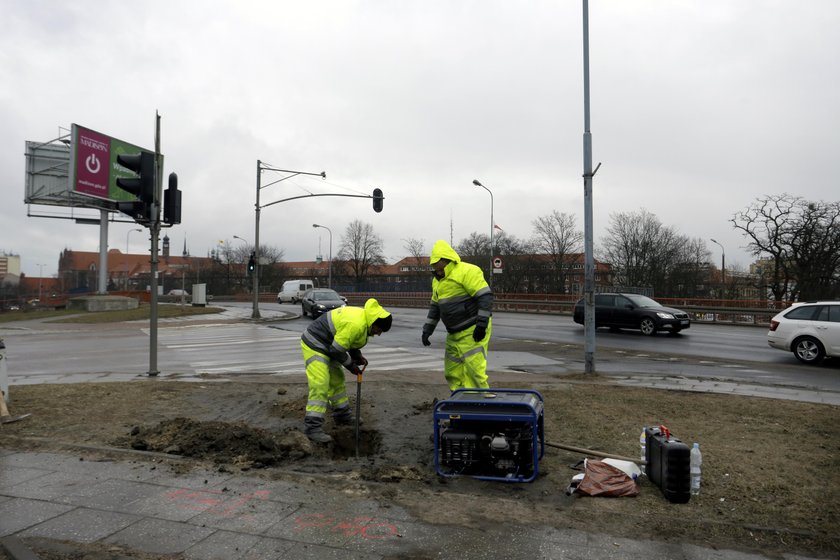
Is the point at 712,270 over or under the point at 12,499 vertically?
over

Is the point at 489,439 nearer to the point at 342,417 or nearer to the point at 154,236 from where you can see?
the point at 342,417

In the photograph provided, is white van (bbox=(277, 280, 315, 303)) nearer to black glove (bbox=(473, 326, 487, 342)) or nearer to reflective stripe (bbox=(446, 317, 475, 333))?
reflective stripe (bbox=(446, 317, 475, 333))

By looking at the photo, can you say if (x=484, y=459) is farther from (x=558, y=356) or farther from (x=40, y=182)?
(x=40, y=182)

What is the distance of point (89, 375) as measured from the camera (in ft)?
34.3

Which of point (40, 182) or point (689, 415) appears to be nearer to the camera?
point (689, 415)

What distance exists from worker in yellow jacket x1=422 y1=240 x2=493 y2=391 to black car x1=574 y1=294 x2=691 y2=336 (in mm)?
14604

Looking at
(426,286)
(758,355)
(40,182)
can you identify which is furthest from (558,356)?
(40,182)

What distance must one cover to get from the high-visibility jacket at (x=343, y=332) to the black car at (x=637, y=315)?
Answer: 50.7ft

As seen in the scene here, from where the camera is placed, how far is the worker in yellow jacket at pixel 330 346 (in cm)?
550

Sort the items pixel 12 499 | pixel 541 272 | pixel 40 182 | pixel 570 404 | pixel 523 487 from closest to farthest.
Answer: pixel 12 499
pixel 523 487
pixel 570 404
pixel 40 182
pixel 541 272

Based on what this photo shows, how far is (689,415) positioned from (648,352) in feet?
27.6

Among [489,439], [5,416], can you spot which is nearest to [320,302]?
[5,416]

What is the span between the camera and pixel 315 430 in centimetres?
555

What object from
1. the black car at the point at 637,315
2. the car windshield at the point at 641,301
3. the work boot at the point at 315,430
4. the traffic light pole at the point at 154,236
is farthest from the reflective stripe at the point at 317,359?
the car windshield at the point at 641,301
